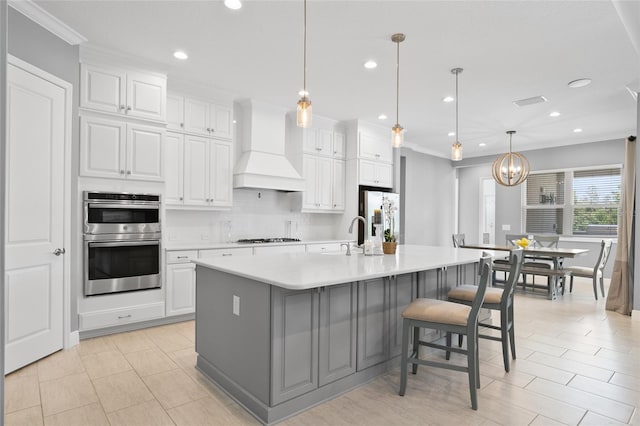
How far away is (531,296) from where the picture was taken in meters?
5.66

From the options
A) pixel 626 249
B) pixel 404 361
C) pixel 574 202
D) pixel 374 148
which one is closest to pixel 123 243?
pixel 404 361

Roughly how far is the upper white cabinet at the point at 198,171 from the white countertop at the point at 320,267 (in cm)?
190

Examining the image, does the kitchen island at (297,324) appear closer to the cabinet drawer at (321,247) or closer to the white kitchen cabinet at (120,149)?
the white kitchen cabinet at (120,149)

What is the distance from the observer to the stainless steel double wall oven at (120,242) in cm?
348

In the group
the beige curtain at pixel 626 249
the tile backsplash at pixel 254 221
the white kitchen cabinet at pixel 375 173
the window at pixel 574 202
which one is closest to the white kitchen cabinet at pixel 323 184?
the tile backsplash at pixel 254 221

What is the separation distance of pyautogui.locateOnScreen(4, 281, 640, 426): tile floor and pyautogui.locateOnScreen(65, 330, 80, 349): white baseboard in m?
0.05

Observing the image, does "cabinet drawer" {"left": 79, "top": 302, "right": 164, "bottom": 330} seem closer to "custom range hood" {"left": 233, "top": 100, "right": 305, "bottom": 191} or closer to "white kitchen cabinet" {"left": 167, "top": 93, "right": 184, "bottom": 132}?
"custom range hood" {"left": 233, "top": 100, "right": 305, "bottom": 191}

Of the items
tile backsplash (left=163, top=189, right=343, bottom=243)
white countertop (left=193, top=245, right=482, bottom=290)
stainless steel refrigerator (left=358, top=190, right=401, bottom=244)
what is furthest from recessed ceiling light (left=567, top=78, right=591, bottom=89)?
tile backsplash (left=163, top=189, right=343, bottom=243)

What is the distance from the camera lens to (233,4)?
→ 9.01ft

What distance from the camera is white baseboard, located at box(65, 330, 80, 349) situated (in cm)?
328

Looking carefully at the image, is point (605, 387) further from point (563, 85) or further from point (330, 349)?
point (563, 85)

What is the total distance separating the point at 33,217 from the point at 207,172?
1.96 metres

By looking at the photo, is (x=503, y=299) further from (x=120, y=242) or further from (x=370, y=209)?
(x=120, y=242)

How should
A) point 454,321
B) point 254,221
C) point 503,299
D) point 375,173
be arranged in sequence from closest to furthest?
point 454,321, point 503,299, point 254,221, point 375,173
